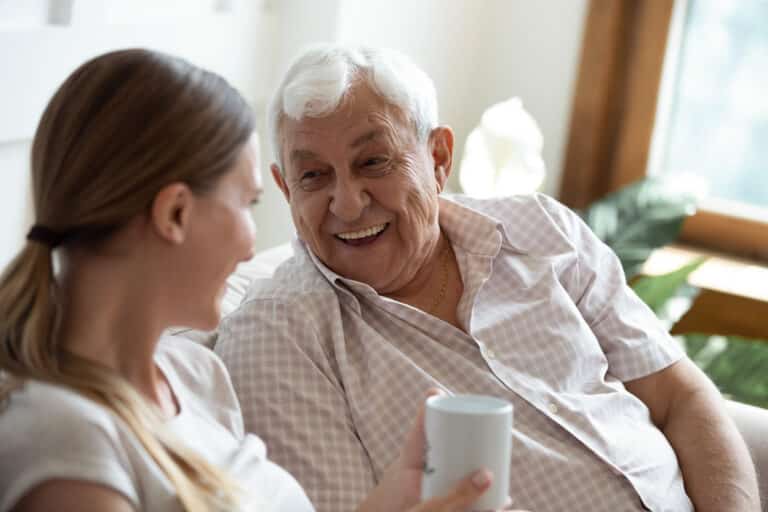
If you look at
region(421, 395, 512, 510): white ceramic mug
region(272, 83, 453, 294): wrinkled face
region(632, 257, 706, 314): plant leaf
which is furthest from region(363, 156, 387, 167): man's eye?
region(632, 257, 706, 314): plant leaf

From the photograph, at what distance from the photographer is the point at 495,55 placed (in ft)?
11.4

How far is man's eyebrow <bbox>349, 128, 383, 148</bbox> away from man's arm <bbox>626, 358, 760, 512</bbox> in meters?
0.62

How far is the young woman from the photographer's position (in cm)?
108

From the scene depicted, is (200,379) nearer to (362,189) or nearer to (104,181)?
(104,181)

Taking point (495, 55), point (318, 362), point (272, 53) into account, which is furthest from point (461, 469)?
point (495, 55)

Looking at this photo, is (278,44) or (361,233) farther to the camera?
(278,44)

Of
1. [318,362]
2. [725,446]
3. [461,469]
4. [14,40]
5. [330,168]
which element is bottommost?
[725,446]

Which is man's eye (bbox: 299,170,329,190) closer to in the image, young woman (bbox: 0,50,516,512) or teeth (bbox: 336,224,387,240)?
teeth (bbox: 336,224,387,240)

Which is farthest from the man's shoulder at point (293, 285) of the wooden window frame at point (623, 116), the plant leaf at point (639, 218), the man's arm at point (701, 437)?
the wooden window frame at point (623, 116)

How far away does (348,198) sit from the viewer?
5.84 ft

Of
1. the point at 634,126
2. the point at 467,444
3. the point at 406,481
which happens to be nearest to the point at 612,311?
the point at 406,481

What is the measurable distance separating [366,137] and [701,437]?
73cm

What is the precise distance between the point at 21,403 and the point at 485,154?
196 cm

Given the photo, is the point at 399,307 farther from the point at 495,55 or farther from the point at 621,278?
the point at 495,55
